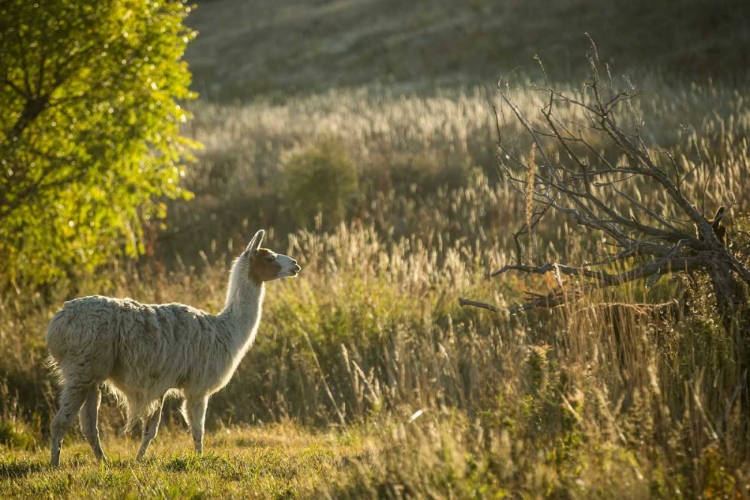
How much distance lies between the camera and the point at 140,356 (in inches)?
286

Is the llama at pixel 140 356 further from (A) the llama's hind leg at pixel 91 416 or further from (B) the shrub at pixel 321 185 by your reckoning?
(B) the shrub at pixel 321 185

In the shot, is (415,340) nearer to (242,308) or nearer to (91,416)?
(242,308)

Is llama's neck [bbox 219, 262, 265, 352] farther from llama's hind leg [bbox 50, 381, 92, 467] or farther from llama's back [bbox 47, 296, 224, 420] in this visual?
llama's hind leg [bbox 50, 381, 92, 467]

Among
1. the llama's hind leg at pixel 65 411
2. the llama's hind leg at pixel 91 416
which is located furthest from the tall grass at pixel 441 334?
the llama's hind leg at pixel 65 411

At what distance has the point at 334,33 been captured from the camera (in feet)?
167

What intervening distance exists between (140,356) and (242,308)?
1271 millimetres

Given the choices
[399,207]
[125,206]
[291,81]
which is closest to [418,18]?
[291,81]

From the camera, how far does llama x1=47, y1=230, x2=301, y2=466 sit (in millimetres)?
7062

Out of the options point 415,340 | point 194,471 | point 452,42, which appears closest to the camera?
point 194,471

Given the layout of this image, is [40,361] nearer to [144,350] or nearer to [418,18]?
[144,350]

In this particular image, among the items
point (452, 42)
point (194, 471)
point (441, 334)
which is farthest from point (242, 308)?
point (452, 42)

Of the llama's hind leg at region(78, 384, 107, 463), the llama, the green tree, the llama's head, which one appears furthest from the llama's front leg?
the green tree

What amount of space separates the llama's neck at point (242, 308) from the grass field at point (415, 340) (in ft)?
3.18

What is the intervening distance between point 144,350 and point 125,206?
19.1 feet
